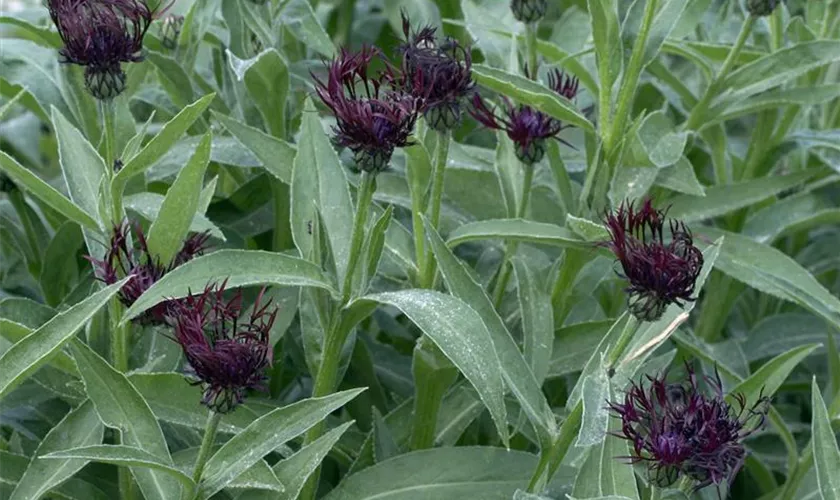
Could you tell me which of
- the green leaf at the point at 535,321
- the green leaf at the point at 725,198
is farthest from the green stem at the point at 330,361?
the green leaf at the point at 725,198

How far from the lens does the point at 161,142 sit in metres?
1.22

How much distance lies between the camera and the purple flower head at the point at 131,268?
1.20m

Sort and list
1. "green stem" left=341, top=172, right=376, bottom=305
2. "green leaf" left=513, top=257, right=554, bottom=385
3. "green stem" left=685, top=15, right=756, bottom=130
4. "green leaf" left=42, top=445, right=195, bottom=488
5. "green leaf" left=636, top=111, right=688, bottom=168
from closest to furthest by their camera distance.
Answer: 1. "green leaf" left=42, top=445, right=195, bottom=488
2. "green stem" left=341, top=172, right=376, bottom=305
3. "green leaf" left=513, top=257, right=554, bottom=385
4. "green leaf" left=636, top=111, right=688, bottom=168
5. "green stem" left=685, top=15, right=756, bottom=130

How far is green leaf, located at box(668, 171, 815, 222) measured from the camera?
1620 mm

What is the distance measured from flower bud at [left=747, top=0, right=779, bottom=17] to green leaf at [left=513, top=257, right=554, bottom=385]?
44 centimetres

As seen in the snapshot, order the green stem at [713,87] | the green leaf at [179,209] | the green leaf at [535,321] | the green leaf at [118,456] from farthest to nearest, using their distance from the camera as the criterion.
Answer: the green stem at [713,87], the green leaf at [535,321], the green leaf at [179,209], the green leaf at [118,456]

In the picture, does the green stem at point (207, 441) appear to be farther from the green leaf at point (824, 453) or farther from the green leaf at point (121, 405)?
the green leaf at point (824, 453)

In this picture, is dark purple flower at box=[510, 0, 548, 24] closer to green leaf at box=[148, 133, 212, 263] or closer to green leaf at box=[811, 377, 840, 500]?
green leaf at box=[148, 133, 212, 263]

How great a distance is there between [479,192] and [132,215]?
0.44 meters

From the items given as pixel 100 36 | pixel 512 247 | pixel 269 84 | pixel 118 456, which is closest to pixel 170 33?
pixel 269 84

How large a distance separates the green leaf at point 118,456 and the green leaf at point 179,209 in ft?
0.83

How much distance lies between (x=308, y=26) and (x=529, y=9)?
1.06 feet

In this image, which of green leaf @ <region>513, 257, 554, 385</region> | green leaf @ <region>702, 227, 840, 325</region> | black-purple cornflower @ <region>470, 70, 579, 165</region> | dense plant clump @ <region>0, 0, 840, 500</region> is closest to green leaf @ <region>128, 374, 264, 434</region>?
dense plant clump @ <region>0, 0, 840, 500</region>

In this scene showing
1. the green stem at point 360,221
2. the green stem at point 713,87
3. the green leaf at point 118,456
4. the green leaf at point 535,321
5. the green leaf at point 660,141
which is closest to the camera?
the green leaf at point 118,456
